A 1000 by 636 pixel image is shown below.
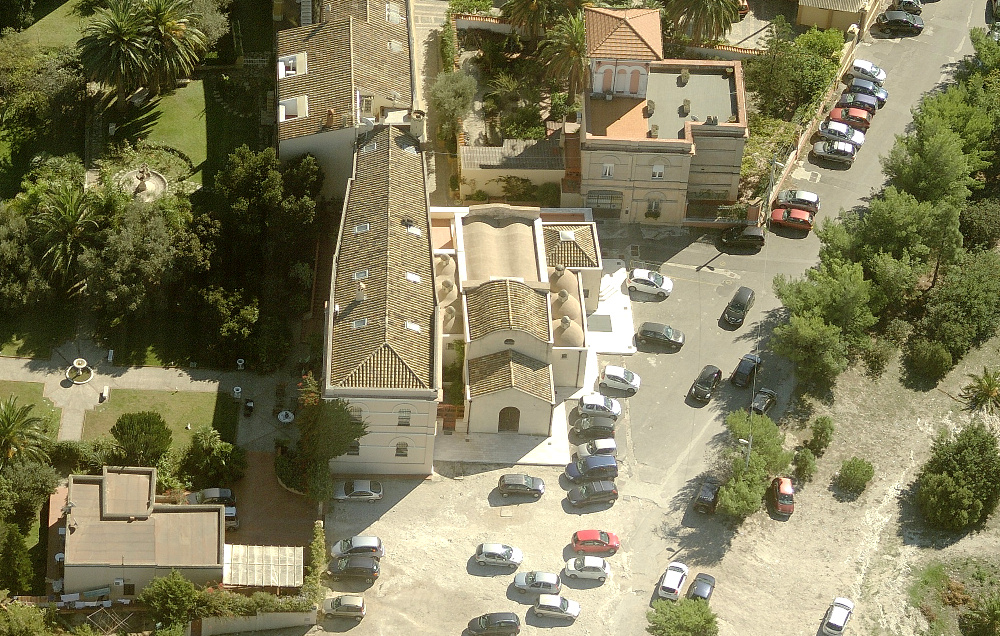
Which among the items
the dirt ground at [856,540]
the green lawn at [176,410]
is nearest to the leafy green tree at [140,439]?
the green lawn at [176,410]

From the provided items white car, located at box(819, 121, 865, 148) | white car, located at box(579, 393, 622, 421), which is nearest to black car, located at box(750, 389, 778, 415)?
white car, located at box(579, 393, 622, 421)

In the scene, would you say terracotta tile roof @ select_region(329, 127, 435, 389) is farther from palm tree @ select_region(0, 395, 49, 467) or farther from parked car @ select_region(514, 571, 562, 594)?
palm tree @ select_region(0, 395, 49, 467)

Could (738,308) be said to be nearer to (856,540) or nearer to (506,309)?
(506,309)

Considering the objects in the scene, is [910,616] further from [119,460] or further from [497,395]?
[119,460]

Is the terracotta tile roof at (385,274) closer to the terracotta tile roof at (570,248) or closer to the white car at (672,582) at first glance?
the terracotta tile roof at (570,248)

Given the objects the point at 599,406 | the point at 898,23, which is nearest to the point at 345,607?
the point at 599,406
